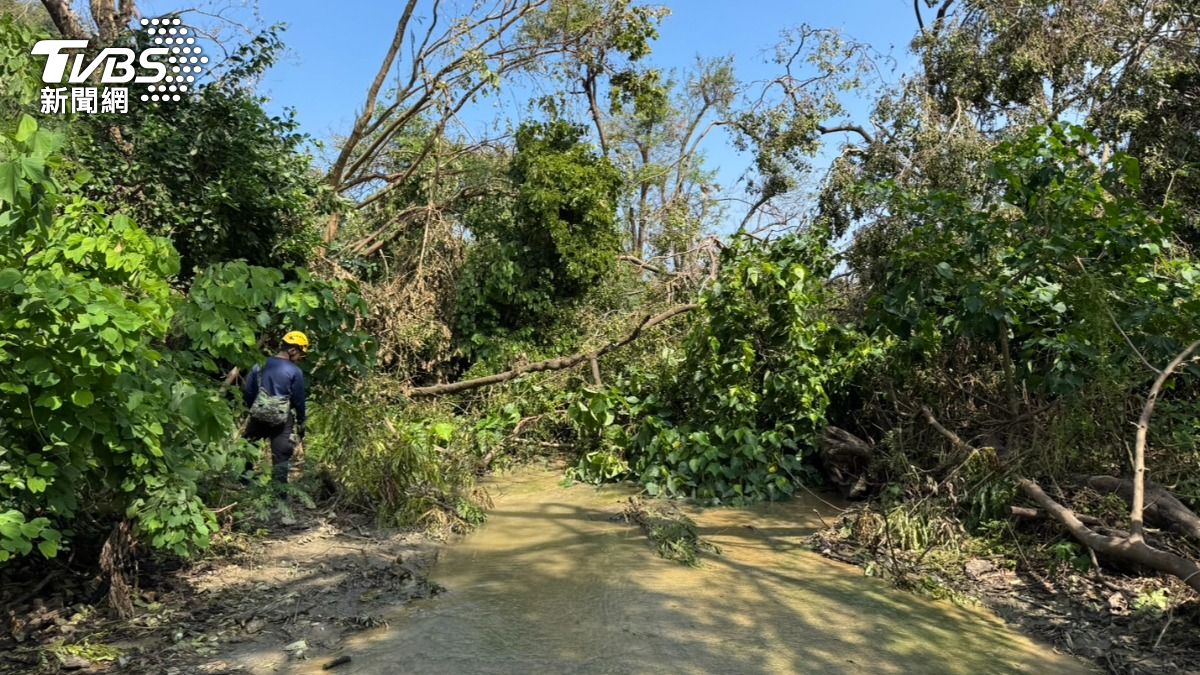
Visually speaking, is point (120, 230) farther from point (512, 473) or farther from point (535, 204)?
point (535, 204)

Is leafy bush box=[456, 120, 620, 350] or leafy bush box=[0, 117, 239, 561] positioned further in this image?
leafy bush box=[456, 120, 620, 350]

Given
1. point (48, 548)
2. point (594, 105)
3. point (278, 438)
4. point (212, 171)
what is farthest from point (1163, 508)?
point (594, 105)

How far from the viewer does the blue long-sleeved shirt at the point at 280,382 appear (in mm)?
6039

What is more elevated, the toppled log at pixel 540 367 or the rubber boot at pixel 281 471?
the toppled log at pixel 540 367

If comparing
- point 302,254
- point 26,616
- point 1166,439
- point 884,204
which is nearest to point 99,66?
point 302,254

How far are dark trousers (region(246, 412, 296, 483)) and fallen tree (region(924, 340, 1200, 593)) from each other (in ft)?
18.3

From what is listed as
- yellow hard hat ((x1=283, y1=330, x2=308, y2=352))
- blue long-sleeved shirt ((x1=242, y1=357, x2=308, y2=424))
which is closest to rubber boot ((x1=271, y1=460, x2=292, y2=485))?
blue long-sleeved shirt ((x1=242, y1=357, x2=308, y2=424))

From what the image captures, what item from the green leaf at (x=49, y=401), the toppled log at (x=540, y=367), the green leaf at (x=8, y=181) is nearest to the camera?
the green leaf at (x=8, y=181)

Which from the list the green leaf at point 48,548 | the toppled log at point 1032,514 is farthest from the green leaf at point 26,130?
the toppled log at point 1032,514

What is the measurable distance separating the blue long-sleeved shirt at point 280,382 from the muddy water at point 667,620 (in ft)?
5.88

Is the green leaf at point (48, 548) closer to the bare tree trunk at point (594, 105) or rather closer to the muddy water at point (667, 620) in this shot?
the muddy water at point (667, 620)

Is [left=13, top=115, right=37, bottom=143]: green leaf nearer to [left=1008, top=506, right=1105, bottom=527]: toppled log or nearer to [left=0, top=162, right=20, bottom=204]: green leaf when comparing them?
[left=0, top=162, right=20, bottom=204]: green leaf

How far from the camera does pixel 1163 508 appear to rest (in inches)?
189

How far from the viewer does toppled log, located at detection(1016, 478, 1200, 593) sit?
4.04 meters
